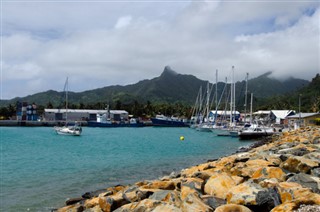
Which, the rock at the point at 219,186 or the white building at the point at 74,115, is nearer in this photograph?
the rock at the point at 219,186

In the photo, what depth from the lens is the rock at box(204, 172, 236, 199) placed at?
31.6ft

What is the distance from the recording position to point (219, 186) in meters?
9.91

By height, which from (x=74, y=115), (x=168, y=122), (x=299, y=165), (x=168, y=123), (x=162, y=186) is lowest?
(x=162, y=186)

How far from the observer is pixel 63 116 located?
5994 inches

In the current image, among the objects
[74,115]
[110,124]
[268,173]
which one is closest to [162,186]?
[268,173]

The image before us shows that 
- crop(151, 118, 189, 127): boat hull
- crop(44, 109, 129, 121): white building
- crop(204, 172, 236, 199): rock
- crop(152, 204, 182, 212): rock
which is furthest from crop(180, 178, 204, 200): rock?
crop(44, 109, 129, 121): white building

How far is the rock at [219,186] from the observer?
962 centimetres

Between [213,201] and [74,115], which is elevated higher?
[74,115]

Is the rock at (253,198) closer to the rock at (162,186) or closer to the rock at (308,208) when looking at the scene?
the rock at (308,208)

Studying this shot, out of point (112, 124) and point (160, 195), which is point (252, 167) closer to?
point (160, 195)

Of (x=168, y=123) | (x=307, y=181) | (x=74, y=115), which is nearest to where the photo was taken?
(x=307, y=181)

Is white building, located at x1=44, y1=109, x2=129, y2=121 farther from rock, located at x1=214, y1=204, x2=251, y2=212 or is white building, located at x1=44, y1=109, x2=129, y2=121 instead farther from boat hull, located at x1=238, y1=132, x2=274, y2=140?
rock, located at x1=214, y1=204, x2=251, y2=212

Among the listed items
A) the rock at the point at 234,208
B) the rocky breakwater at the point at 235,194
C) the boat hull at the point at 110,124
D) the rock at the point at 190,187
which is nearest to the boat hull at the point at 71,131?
the boat hull at the point at 110,124

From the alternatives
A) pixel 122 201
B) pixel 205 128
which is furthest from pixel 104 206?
pixel 205 128
